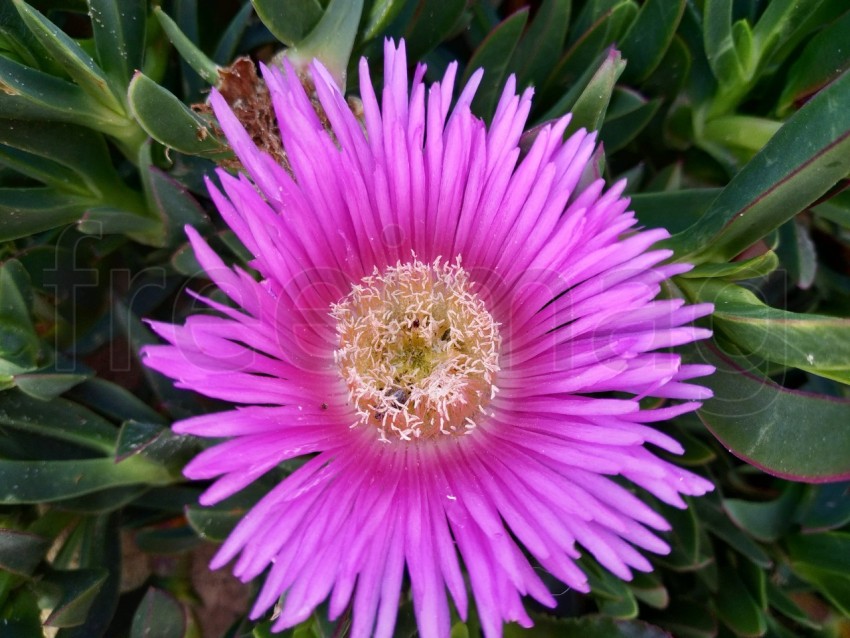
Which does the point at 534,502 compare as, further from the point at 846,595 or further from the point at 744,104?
the point at 744,104

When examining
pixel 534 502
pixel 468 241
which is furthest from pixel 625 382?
pixel 468 241

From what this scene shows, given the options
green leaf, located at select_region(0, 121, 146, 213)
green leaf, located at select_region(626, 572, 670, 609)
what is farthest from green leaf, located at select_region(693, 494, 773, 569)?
green leaf, located at select_region(0, 121, 146, 213)

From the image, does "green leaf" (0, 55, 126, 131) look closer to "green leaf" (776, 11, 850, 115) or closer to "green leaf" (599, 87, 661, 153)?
"green leaf" (599, 87, 661, 153)

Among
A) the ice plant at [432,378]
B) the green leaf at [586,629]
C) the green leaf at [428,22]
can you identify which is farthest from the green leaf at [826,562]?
the green leaf at [428,22]

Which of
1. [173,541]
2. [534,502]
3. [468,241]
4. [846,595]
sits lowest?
[846,595]

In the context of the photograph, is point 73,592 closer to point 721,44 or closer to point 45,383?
point 45,383

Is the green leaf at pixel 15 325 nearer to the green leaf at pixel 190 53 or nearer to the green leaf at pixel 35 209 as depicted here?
the green leaf at pixel 35 209
